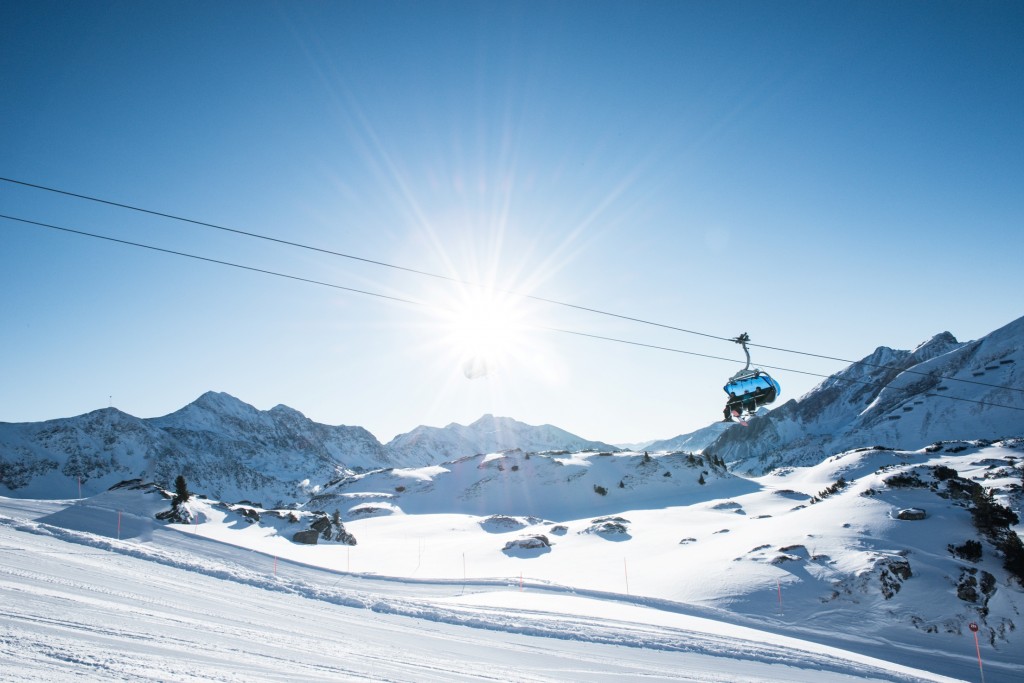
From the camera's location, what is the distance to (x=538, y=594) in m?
21.0

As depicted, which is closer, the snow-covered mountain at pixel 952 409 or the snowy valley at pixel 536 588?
the snowy valley at pixel 536 588

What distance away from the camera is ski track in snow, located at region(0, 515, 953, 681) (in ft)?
20.4

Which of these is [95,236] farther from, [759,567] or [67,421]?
[67,421]

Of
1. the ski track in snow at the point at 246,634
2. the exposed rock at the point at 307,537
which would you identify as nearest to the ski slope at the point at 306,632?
the ski track in snow at the point at 246,634

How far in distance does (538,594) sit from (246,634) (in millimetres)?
14620

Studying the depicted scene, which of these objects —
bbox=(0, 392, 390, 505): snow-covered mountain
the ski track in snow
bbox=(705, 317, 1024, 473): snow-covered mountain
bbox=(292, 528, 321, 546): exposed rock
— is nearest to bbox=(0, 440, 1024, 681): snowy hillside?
the ski track in snow

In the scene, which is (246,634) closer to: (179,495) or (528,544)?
(528,544)

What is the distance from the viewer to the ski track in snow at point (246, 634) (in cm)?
621

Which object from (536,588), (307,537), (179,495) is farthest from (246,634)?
(179,495)

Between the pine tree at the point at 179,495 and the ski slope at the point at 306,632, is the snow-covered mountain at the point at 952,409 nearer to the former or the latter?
the ski slope at the point at 306,632

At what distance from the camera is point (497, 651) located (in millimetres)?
10523

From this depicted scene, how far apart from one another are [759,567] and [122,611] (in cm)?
2716

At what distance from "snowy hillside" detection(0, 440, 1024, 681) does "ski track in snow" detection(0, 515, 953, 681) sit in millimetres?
67

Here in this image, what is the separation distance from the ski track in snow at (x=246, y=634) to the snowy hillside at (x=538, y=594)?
0.07 metres
